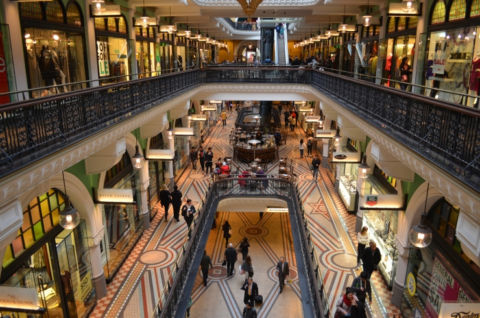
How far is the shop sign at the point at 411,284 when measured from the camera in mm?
8166

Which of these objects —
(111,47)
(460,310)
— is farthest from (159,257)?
(460,310)

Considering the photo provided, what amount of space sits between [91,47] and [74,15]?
3.09 feet

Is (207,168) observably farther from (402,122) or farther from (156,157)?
(402,122)

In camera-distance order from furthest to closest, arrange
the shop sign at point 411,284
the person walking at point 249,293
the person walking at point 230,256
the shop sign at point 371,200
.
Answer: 1. the person walking at point 230,256
2. the person walking at point 249,293
3. the shop sign at point 371,200
4. the shop sign at point 411,284

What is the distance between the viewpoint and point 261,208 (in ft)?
49.5

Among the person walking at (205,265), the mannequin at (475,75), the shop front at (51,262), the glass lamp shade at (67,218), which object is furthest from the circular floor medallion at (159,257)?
the mannequin at (475,75)

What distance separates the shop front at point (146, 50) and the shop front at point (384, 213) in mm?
7760

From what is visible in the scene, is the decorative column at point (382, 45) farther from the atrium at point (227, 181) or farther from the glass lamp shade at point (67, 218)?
the glass lamp shade at point (67, 218)

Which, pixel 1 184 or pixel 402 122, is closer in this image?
pixel 1 184

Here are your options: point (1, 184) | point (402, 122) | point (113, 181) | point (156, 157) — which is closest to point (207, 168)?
point (156, 157)

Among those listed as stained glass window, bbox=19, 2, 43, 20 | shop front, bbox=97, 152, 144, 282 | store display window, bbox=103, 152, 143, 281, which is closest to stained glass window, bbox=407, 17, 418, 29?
shop front, bbox=97, 152, 144, 282

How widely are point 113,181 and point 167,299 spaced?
4247mm

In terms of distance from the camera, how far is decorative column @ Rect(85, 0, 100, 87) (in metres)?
9.17

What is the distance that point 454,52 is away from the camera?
8.08m
